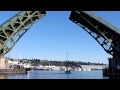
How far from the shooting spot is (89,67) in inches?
6068

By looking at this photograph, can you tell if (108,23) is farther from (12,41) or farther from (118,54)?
(12,41)

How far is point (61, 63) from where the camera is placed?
17212 cm
